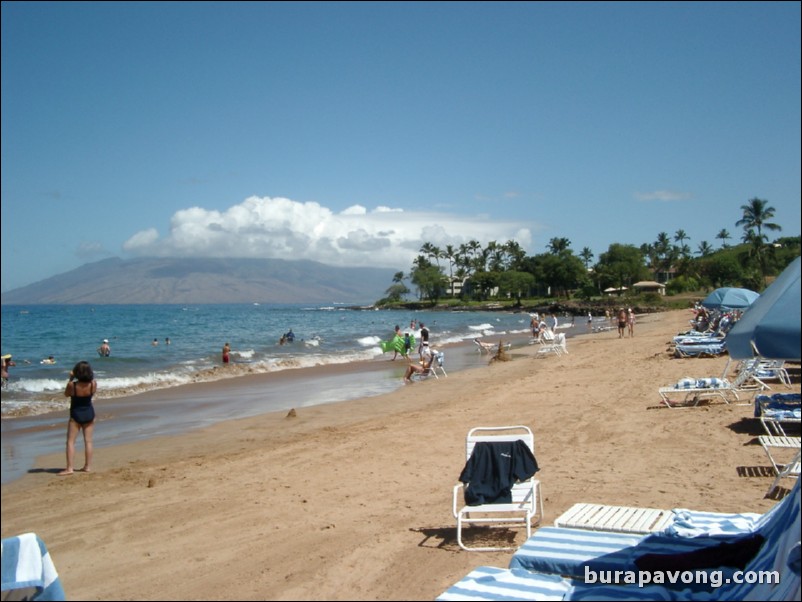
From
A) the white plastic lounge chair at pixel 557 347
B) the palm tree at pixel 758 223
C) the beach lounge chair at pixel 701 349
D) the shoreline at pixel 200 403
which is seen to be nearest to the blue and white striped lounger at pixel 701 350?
the beach lounge chair at pixel 701 349

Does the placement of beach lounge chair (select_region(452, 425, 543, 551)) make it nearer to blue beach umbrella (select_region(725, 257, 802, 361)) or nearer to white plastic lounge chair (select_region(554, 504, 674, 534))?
white plastic lounge chair (select_region(554, 504, 674, 534))

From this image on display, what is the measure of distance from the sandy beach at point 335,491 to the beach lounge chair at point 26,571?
1.72 metres

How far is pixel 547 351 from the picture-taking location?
25531mm

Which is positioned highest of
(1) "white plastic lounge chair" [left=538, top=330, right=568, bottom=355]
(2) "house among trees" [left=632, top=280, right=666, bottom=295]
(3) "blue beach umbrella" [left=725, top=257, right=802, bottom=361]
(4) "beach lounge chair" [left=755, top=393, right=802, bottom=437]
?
(3) "blue beach umbrella" [left=725, top=257, right=802, bottom=361]

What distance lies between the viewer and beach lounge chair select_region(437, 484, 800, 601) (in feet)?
11.6

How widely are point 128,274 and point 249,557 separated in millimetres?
166898

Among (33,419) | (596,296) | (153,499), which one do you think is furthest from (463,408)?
(596,296)

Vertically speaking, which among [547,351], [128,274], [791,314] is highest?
[128,274]

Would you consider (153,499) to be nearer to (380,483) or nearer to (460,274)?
(380,483)

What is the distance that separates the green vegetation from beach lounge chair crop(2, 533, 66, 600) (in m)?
59.0

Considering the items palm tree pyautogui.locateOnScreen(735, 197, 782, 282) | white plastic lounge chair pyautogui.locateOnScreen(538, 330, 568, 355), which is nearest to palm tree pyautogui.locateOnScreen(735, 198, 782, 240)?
palm tree pyautogui.locateOnScreen(735, 197, 782, 282)

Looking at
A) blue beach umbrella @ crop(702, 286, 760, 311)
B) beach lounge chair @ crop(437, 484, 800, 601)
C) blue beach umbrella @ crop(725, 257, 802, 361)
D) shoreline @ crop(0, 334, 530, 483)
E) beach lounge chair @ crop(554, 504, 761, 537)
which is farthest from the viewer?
blue beach umbrella @ crop(702, 286, 760, 311)

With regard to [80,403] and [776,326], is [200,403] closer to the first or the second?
[80,403]

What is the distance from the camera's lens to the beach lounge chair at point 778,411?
851cm
